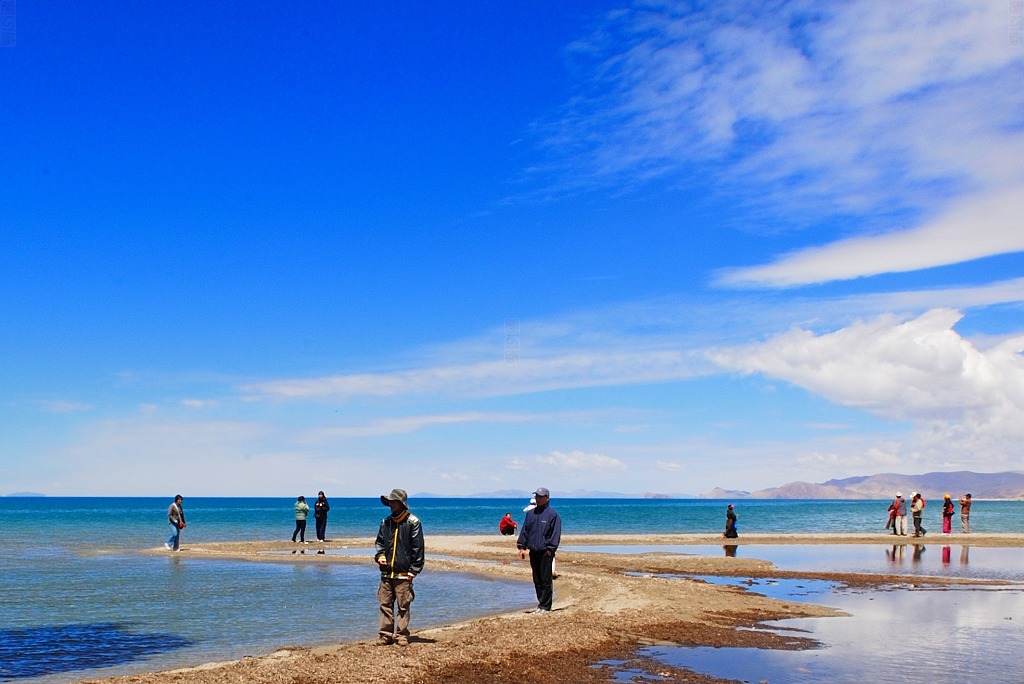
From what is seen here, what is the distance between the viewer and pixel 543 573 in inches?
591

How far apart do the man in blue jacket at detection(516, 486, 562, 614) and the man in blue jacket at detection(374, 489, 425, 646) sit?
10.0 feet

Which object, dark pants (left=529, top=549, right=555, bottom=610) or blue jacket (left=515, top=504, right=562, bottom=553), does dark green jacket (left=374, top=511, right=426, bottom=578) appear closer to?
blue jacket (left=515, top=504, right=562, bottom=553)

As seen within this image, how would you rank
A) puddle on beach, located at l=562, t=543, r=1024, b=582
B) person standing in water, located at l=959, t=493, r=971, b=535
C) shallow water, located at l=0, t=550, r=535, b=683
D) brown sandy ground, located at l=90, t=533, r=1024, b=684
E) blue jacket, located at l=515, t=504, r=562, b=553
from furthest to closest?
person standing in water, located at l=959, t=493, r=971, b=535 → puddle on beach, located at l=562, t=543, r=1024, b=582 → blue jacket, located at l=515, t=504, r=562, b=553 → shallow water, located at l=0, t=550, r=535, b=683 → brown sandy ground, located at l=90, t=533, r=1024, b=684

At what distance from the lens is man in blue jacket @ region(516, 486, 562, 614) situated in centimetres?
1479

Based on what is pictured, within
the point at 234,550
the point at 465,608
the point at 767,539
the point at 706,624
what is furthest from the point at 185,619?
the point at 767,539

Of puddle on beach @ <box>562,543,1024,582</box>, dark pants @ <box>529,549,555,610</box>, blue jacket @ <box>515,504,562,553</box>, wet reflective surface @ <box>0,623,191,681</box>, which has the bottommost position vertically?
puddle on beach @ <box>562,543,1024,582</box>

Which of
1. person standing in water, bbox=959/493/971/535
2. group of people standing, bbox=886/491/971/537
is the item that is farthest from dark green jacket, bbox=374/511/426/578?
person standing in water, bbox=959/493/971/535

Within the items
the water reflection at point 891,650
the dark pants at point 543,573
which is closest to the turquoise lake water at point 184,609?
the dark pants at point 543,573

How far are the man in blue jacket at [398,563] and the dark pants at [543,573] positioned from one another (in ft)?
10.9

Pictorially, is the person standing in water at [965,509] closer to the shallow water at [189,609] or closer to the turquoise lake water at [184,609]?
the turquoise lake water at [184,609]

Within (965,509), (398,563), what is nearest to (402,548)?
(398,563)

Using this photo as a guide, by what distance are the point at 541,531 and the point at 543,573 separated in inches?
31.7

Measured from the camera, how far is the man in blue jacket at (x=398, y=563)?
12.0m

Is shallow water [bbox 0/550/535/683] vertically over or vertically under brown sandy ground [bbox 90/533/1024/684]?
under
